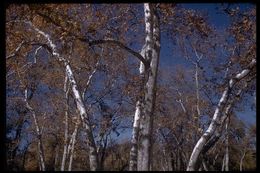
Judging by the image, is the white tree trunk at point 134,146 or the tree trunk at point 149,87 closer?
the tree trunk at point 149,87

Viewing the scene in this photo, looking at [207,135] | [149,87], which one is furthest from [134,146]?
[207,135]

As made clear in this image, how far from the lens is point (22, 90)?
22.2 m

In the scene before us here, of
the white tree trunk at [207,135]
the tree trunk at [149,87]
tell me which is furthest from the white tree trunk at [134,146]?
the white tree trunk at [207,135]

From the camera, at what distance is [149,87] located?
937cm

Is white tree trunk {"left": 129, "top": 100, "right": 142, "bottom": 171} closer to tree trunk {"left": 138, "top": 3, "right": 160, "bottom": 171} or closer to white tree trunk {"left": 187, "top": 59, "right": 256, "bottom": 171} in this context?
tree trunk {"left": 138, "top": 3, "right": 160, "bottom": 171}

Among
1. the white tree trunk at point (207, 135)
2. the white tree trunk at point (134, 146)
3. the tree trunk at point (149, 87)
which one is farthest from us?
the white tree trunk at point (134, 146)

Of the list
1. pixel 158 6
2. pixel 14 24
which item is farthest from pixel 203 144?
pixel 14 24

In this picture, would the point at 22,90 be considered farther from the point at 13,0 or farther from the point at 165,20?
the point at 13,0

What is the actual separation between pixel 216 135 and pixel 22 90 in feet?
49.9

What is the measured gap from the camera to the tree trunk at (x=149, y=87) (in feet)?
29.4

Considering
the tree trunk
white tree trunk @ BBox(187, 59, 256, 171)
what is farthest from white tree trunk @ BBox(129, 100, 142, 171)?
white tree trunk @ BBox(187, 59, 256, 171)

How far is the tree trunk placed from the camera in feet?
29.4

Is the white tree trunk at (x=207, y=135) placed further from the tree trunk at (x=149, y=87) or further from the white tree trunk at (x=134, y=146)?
the white tree trunk at (x=134, y=146)

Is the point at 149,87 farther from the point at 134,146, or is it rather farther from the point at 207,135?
the point at 207,135
